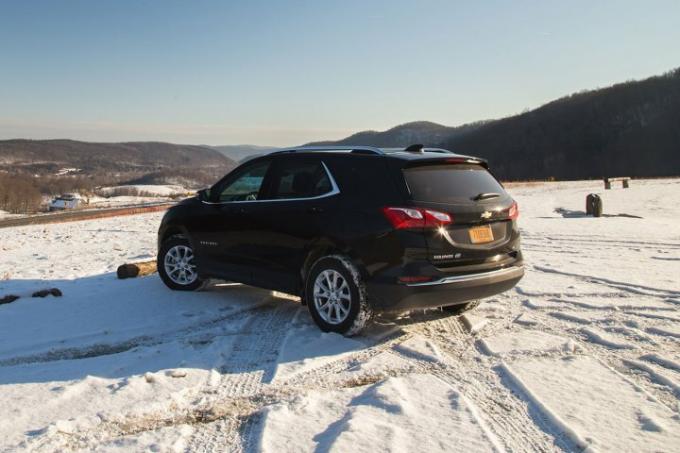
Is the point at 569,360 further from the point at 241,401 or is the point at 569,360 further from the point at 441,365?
the point at 241,401

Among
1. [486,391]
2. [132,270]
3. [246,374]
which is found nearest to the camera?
[486,391]

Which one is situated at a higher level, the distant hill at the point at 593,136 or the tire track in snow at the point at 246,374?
the distant hill at the point at 593,136

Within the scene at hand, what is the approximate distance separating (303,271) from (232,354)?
44.2 inches

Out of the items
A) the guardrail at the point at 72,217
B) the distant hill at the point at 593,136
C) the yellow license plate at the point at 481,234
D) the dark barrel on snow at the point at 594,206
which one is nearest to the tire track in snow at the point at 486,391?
the yellow license plate at the point at 481,234

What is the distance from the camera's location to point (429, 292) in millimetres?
4848

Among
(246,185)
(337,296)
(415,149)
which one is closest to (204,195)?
(246,185)

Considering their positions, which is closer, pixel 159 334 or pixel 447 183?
pixel 447 183

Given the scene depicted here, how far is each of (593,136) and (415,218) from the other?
143771 mm

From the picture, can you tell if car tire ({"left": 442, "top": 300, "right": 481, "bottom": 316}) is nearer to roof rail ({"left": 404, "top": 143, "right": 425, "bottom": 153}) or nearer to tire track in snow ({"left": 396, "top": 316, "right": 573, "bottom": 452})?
tire track in snow ({"left": 396, "top": 316, "right": 573, "bottom": 452})

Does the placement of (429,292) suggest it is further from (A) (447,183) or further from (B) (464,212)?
(A) (447,183)

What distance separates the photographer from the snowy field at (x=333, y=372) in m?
3.28

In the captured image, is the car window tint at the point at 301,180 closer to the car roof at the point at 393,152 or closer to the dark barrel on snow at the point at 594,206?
the car roof at the point at 393,152

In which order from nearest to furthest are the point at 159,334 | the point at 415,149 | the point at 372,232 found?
the point at 372,232, the point at 159,334, the point at 415,149

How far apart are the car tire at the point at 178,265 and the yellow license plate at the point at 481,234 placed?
11.3 ft
